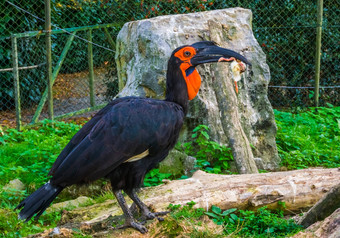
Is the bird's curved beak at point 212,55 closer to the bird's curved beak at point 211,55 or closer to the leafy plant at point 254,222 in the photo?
the bird's curved beak at point 211,55

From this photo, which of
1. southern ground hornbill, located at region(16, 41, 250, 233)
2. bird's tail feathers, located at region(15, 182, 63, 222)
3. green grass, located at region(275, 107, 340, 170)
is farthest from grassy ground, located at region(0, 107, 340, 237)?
southern ground hornbill, located at region(16, 41, 250, 233)

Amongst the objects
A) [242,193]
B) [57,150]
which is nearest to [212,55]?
[242,193]

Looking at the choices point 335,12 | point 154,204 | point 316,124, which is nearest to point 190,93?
point 154,204

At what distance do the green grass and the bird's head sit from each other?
2.67 m

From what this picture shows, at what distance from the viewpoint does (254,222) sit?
15.3 ft

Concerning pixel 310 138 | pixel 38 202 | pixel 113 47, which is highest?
pixel 113 47

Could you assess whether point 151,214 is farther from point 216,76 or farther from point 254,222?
point 216,76

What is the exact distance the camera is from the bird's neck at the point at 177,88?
15.1 feet

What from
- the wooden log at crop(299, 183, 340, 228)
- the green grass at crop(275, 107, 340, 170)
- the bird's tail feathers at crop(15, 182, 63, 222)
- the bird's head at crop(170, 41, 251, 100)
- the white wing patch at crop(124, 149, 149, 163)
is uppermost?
the bird's head at crop(170, 41, 251, 100)

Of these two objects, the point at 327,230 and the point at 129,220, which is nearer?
the point at 327,230

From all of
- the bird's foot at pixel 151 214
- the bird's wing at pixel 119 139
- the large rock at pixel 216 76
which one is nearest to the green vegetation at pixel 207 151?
the large rock at pixel 216 76

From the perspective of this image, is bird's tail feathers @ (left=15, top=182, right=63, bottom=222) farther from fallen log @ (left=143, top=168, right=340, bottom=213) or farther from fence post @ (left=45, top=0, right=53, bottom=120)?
fence post @ (left=45, top=0, right=53, bottom=120)

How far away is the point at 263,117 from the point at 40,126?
3.86 metres

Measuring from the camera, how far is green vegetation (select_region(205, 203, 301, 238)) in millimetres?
4449
